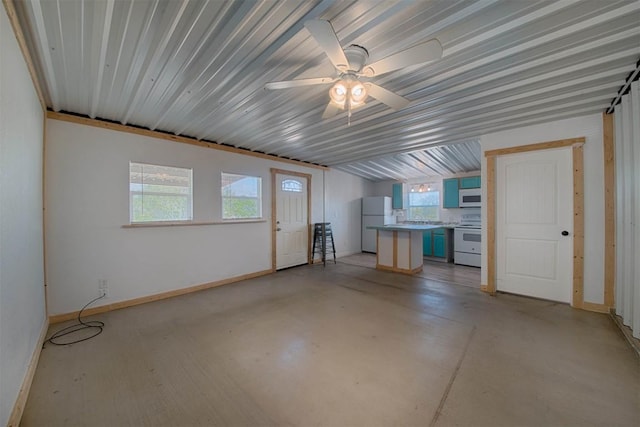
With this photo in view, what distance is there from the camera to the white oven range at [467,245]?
→ 222 inches

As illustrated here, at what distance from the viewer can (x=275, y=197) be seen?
209 inches

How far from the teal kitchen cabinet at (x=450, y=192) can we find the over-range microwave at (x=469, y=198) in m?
0.12

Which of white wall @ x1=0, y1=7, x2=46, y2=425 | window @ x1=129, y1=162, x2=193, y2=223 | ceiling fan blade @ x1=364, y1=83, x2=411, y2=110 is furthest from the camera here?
window @ x1=129, y1=162, x2=193, y2=223

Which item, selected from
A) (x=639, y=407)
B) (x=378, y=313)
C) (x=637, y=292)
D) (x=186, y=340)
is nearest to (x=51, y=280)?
(x=186, y=340)

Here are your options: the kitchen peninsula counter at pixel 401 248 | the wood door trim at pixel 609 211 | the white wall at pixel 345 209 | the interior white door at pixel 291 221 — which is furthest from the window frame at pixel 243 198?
the wood door trim at pixel 609 211

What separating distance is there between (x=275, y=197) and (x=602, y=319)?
16.9 ft

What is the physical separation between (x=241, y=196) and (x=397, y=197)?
15.8 feet

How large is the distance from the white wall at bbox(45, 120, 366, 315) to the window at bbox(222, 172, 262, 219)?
0.19 m

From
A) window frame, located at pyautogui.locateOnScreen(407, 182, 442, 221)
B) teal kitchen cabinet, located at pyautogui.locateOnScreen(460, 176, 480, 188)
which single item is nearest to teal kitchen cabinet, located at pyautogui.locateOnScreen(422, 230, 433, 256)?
window frame, located at pyautogui.locateOnScreen(407, 182, 442, 221)

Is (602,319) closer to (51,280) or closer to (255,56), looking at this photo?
(255,56)

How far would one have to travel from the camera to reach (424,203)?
7387 millimetres

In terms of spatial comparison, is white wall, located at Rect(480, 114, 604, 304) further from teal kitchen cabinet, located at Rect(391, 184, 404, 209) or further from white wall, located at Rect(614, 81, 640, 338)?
teal kitchen cabinet, located at Rect(391, 184, 404, 209)

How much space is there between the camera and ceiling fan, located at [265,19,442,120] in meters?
Answer: 1.45

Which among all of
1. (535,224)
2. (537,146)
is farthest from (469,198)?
(537,146)
